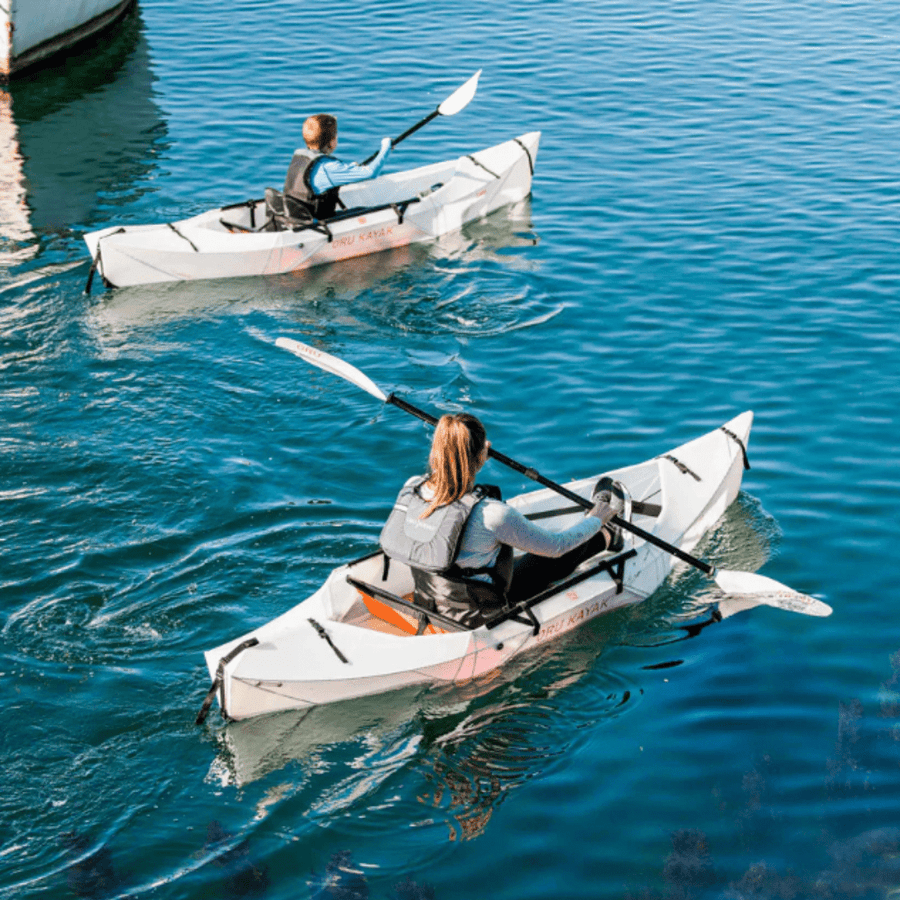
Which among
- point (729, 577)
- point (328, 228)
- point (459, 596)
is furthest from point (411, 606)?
point (328, 228)

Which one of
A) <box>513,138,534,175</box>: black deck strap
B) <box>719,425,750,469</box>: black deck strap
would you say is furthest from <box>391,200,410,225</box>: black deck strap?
<box>719,425,750,469</box>: black deck strap

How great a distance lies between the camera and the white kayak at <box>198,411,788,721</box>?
5.81 meters

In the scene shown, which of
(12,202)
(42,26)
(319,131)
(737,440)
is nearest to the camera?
(737,440)

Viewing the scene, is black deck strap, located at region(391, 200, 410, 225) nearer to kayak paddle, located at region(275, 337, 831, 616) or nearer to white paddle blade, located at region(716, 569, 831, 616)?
kayak paddle, located at region(275, 337, 831, 616)

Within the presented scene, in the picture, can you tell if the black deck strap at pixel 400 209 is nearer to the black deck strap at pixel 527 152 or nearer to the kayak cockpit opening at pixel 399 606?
the black deck strap at pixel 527 152

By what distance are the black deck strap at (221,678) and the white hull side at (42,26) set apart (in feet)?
44.5

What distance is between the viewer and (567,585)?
6.72 metres

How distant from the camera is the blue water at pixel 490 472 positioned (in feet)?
17.9

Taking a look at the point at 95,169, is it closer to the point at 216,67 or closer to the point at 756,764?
the point at 216,67

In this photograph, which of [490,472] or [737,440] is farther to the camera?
[490,472]

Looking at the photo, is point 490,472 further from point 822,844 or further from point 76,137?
point 76,137

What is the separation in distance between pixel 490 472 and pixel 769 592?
2635 millimetres

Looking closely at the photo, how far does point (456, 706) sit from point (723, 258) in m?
7.41

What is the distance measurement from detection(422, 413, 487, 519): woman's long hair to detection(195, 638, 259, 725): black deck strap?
3.62 feet
